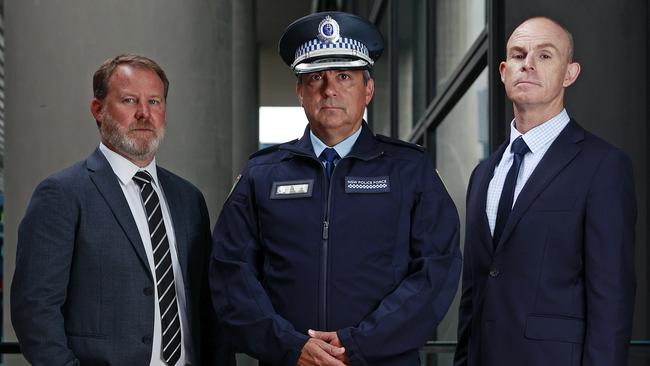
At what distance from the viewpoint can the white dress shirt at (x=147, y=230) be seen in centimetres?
309

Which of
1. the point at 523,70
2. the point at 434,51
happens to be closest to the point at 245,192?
the point at 523,70

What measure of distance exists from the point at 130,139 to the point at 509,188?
1.22 metres

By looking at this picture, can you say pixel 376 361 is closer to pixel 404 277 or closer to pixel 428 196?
pixel 404 277

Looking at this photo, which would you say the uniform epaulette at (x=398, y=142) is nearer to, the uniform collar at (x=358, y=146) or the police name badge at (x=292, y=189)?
the uniform collar at (x=358, y=146)

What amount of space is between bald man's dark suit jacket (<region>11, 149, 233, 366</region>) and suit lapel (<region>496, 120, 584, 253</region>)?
3.75ft

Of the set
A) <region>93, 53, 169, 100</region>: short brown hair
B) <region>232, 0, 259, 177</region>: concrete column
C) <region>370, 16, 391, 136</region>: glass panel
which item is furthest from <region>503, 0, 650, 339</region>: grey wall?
<region>232, 0, 259, 177</region>: concrete column

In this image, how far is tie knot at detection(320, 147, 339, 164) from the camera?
3113mm

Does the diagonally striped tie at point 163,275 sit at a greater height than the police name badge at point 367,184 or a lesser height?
lesser

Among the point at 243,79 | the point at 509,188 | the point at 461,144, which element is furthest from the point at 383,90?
the point at 509,188

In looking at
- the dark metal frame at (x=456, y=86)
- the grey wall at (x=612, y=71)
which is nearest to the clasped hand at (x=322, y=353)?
the grey wall at (x=612, y=71)

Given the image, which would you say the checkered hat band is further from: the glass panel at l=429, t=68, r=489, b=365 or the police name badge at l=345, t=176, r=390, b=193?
the glass panel at l=429, t=68, r=489, b=365

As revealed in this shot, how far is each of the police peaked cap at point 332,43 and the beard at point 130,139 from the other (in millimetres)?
499

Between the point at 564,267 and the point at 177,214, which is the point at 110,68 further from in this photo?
the point at 564,267

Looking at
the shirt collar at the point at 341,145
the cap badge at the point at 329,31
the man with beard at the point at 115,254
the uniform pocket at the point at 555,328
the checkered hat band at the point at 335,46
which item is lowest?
the uniform pocket at the point at 555,328
